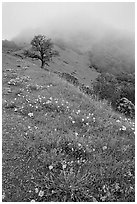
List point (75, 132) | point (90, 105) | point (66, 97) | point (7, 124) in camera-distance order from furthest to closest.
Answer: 1. point (66, 97)
2. point (90, 105)
3. point (7, 124)
4. point (75, 132)

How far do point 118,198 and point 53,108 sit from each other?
573 centimetres

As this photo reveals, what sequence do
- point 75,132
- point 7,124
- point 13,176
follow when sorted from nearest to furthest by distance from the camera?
point 13,176 → point 75,132 → point 7,124

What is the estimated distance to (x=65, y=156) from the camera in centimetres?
654

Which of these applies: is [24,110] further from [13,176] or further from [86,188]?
[86,188]

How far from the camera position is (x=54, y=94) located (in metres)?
13.7

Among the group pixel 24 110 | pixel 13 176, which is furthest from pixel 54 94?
pixel 13 176

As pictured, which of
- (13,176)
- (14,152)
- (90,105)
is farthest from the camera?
(90,105)

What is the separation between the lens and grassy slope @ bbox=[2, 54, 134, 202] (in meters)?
5.43

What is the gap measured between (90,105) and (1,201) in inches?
286

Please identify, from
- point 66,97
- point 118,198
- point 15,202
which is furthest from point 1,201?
point 66,97

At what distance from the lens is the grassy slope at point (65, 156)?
17.8 ft

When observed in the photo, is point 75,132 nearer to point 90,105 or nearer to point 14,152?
point 14,152

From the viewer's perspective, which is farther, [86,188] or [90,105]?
[90,105]

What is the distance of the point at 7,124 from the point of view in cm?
876
